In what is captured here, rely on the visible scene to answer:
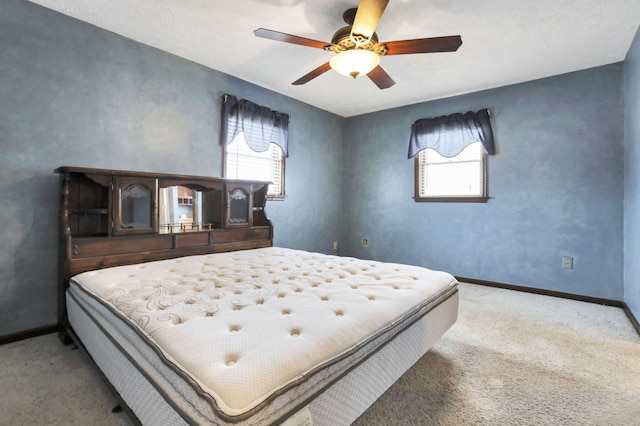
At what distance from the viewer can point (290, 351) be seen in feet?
3.11

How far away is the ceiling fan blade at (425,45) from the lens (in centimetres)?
194

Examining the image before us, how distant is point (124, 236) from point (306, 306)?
1790mm

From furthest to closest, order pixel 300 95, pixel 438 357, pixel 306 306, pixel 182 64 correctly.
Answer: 1. pixel 300 95
2. pixel 182 64
3. pixel 438 357
4. pixel 306 306

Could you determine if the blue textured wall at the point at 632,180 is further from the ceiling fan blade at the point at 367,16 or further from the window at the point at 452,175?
the ceiling fan blade at the point at 367,16

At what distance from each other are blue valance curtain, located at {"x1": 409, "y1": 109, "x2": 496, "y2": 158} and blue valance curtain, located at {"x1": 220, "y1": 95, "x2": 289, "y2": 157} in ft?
6.03

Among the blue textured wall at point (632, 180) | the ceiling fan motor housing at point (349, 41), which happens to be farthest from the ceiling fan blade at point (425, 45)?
the blue textured wall at point (632, 180)

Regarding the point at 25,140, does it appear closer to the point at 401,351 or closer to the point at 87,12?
the point at 87,12

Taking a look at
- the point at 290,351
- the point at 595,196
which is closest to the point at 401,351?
the point at 290,351

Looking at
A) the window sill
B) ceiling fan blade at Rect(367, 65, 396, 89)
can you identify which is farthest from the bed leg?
the window sill

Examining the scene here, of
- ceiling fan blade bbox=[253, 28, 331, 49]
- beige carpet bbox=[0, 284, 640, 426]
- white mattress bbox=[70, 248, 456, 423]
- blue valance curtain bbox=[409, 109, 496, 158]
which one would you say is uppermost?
ceiling fan blade bbox=[253, 28, 331, 49]

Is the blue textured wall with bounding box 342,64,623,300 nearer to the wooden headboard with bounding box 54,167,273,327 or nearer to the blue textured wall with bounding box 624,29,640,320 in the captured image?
the blue textured wall with bounding box 624,29,640,320

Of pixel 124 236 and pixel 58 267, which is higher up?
pixel 124 236

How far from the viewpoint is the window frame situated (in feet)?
12.6

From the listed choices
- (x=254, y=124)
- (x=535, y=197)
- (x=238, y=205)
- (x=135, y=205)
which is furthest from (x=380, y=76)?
(x=535, y=197)
